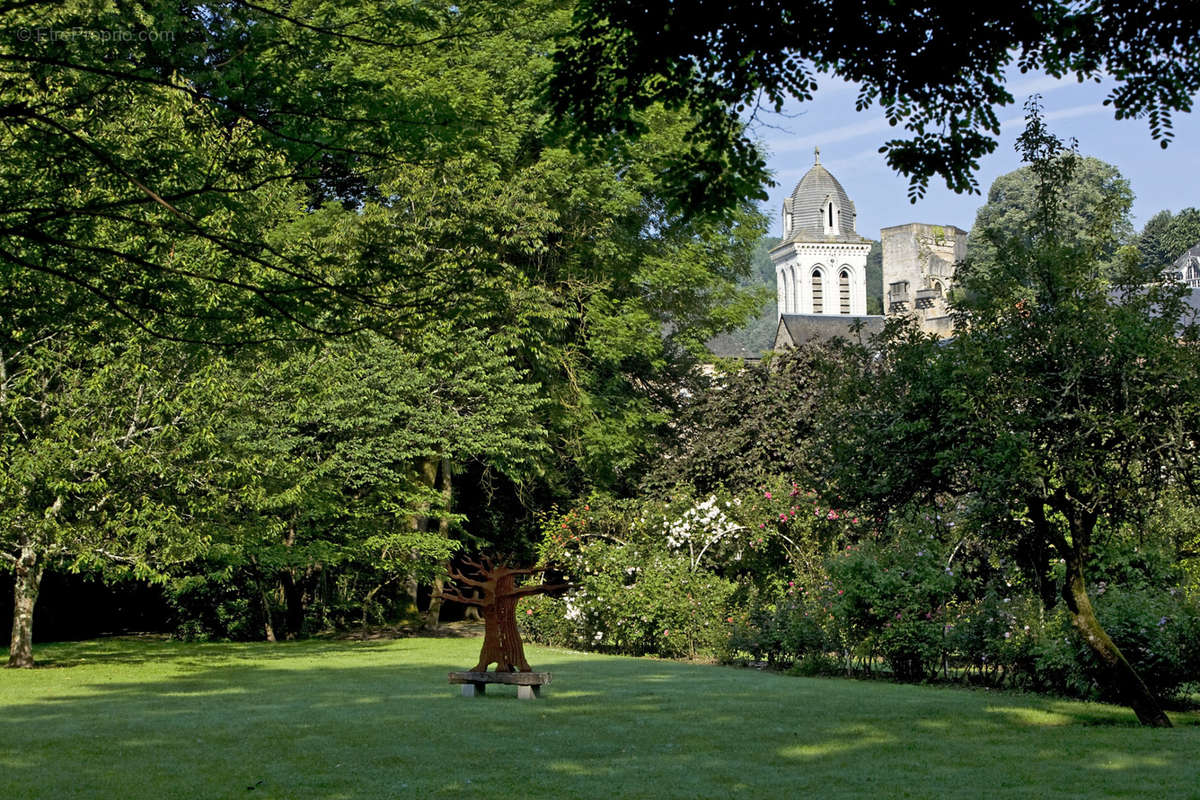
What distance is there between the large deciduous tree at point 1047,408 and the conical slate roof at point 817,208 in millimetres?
111339

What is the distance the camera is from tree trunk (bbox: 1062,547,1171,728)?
34.4 ft

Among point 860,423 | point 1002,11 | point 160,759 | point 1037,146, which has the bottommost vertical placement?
point 160,759

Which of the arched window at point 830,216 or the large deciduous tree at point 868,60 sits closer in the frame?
the large deciduous tree at point 868,60

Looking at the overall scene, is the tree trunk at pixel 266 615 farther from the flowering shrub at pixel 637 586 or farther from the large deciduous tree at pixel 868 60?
the large deciduous tree at pixel 868 60

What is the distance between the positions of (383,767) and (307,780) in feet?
2.16

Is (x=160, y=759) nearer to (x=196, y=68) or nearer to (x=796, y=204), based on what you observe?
(x=196, y=68)

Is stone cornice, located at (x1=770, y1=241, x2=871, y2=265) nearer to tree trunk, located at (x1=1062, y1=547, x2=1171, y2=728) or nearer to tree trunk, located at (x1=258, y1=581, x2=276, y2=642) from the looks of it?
tree trunk, located at (x1=258, y1=581, x2=276, y2=642)

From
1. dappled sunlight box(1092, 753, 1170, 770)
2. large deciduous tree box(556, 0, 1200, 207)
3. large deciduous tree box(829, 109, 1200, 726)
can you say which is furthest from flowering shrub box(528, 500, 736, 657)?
large deciduous tree box(556, 0, 1200, 207)

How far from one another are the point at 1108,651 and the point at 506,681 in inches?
242

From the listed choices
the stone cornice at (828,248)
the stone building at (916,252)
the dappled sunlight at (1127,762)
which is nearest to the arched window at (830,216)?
the stone cornice at (828,248)

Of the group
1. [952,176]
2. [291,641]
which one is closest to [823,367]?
[952,176]

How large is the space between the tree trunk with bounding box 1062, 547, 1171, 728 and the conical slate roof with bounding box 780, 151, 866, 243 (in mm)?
112016

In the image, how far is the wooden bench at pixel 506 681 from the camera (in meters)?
13.2

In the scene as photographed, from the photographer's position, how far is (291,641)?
2573cm
